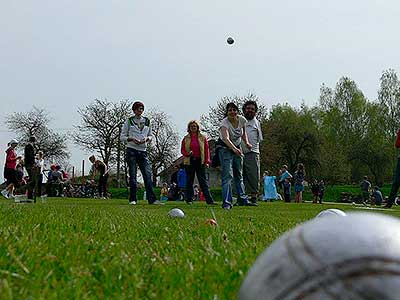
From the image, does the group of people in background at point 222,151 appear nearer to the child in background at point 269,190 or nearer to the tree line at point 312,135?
the child in background at point 269,190

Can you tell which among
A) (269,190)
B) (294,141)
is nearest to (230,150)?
(269,190)

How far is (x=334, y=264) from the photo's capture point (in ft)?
5.25

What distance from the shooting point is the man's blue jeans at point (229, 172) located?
1109cm

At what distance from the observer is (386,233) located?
5.48 ft

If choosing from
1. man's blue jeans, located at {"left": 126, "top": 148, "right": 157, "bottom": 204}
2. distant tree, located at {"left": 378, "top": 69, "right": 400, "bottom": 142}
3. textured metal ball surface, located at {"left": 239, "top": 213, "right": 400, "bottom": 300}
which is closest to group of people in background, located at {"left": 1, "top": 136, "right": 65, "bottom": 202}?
man's blue jeans, located at {"left": 126, "top": 148, "right": 157, "bottom": 204}

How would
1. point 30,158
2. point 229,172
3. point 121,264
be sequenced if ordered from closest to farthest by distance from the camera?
point 121,264
point 229,172
point 30,158

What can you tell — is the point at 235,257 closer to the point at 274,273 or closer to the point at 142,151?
the point at 274,273

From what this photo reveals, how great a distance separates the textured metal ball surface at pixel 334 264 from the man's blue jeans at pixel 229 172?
364 inches

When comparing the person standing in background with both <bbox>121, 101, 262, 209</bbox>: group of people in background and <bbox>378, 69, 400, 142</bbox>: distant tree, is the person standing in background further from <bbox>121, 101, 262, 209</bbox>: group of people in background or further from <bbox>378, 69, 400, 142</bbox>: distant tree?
<bbox>378, 69, 400, 142</bbox>: distant tree

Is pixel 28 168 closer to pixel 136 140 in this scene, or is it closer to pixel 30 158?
pixel 30 158

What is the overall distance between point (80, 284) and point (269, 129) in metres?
62.3

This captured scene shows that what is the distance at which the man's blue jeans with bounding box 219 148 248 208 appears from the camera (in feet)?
36.4

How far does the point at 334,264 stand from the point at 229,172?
382 inches

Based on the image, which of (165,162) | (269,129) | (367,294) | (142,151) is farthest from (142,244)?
(165,162)
